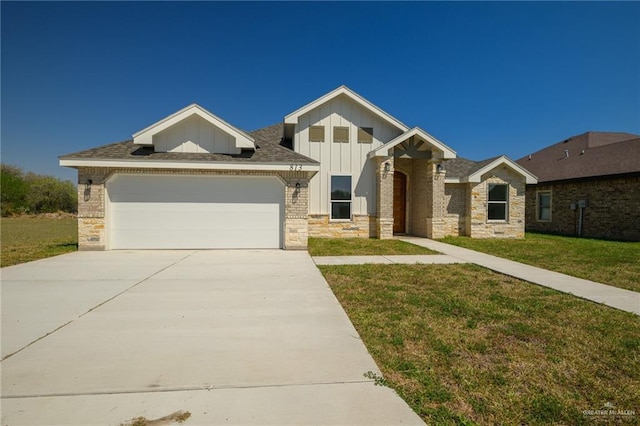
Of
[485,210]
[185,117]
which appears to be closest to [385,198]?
[485,210]

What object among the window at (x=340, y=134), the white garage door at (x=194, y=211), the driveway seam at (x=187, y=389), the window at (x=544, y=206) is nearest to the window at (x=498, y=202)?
the window at (x=544, y=206)

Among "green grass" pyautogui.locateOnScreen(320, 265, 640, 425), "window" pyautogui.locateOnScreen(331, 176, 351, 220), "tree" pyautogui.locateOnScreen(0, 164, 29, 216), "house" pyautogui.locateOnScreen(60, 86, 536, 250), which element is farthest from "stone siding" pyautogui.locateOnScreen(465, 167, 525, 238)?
"tree" pyautogui.locateOnScreen(0, 164, 29, 216)

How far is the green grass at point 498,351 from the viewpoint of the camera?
248cm

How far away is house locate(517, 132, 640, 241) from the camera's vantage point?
14.5m

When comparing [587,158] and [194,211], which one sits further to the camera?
[587,158]

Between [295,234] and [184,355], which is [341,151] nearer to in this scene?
[295,234]

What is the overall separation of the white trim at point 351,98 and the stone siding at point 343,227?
449 centimetres

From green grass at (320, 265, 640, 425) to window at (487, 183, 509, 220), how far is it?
10230 mm

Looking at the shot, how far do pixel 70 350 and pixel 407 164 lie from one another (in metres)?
14.9

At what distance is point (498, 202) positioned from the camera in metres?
15.0

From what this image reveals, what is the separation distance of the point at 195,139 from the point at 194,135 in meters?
0.15

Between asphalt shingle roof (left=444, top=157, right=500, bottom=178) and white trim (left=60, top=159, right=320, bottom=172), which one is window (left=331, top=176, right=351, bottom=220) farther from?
asphalt shingle roof (left=444, top=157, right=500, bottom=178)

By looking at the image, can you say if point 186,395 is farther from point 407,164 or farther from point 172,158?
point 407,164

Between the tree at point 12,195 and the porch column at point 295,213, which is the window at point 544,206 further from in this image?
the tree at point 12,195
